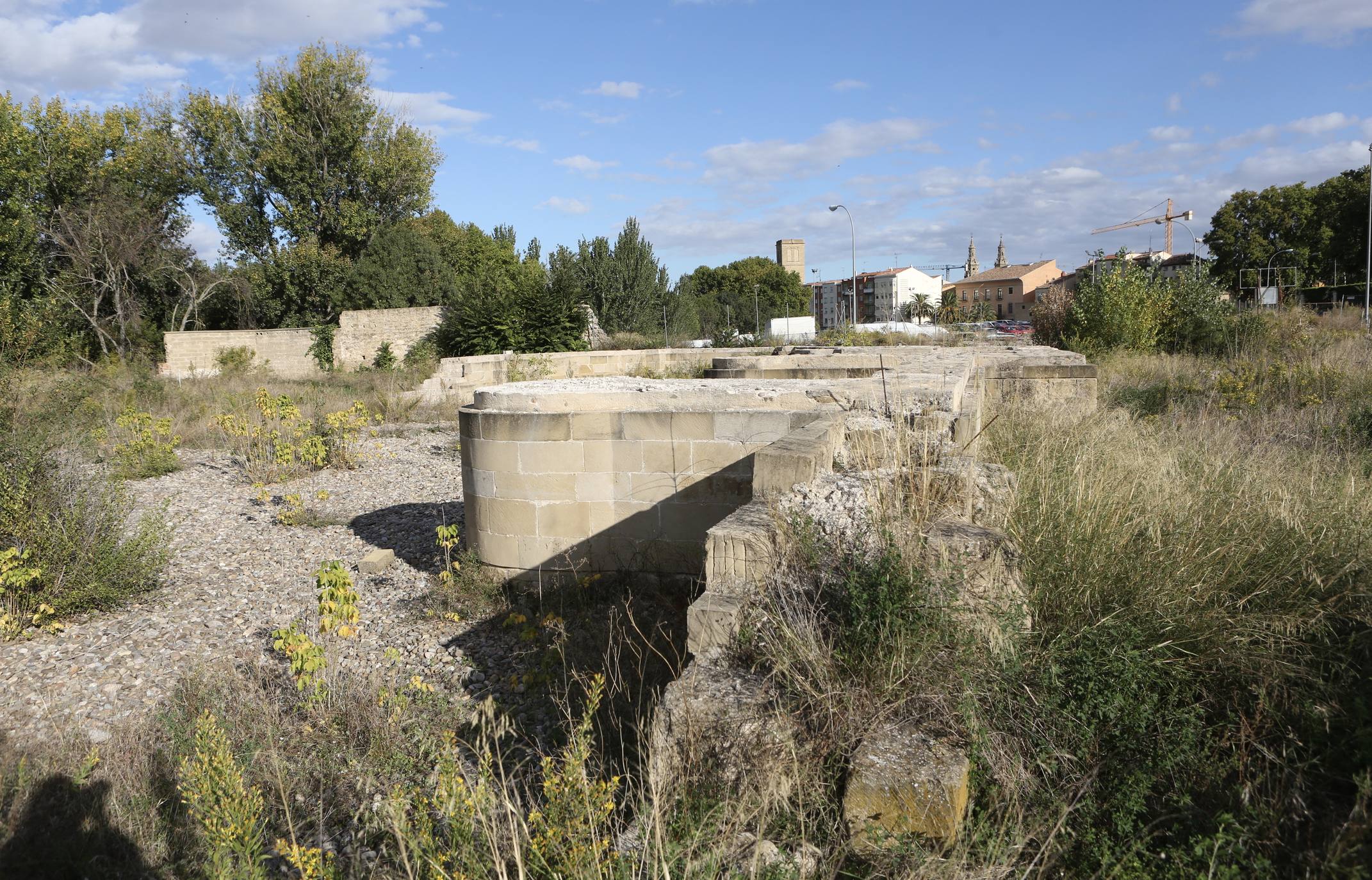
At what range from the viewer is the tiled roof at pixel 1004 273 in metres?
79.2

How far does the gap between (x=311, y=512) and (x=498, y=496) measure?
3414 millimetres

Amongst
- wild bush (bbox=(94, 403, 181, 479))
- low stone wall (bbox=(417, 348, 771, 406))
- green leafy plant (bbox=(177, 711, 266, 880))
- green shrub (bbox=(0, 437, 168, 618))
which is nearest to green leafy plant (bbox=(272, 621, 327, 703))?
green leafy plant (bbox=(177, 711, 266, 880))

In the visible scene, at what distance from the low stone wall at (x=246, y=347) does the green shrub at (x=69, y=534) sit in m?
19.1

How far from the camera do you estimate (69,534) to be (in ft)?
18.0

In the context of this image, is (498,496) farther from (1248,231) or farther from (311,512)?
(1248,231)

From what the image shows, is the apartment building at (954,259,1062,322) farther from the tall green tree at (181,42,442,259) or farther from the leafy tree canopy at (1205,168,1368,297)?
the tall green tree at (181,42,442,259)

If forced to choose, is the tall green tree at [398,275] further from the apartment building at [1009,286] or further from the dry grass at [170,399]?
the apartment building at [1009,286]

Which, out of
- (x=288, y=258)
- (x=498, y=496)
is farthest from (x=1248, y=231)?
(x=498, y=496)

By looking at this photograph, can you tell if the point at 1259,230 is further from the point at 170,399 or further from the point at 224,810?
the point at 224,810

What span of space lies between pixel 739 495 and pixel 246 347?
24.3 metres

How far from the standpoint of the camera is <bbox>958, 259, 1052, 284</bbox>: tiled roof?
79.2 metres

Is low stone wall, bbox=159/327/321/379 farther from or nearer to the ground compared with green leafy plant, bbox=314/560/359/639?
farther from the ground

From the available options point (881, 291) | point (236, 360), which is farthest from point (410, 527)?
point (881, 291)

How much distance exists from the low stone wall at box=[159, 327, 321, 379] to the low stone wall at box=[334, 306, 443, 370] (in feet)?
3.44
